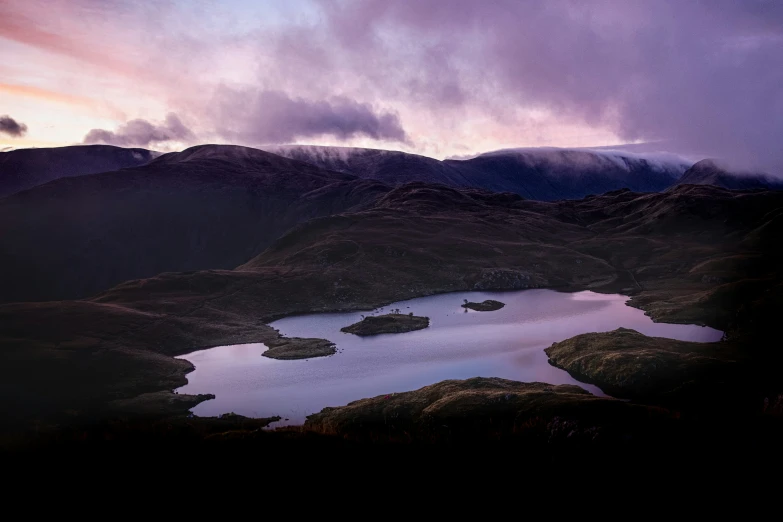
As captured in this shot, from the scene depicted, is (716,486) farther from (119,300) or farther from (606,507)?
(119,300)

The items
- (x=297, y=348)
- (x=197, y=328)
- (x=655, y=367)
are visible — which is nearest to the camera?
(x=655, y=367)

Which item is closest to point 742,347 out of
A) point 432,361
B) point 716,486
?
point 432,361

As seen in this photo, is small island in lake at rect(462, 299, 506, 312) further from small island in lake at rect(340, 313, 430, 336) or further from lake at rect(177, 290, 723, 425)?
small island in lake at rect(340, 313, 430, 336)

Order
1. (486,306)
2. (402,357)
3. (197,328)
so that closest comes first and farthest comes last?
(402,357) < (197,328) < (486,306)

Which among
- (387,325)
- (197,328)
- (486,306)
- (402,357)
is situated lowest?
(402,357)

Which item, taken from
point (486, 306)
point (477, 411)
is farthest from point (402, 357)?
point (486, 306)

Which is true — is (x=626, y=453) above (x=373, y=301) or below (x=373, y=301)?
below

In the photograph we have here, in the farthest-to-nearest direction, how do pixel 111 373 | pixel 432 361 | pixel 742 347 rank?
pixel 432 361 → pixel 111 373 → pixel 742 347

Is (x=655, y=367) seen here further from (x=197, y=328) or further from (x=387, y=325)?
(x=197, y=328)
